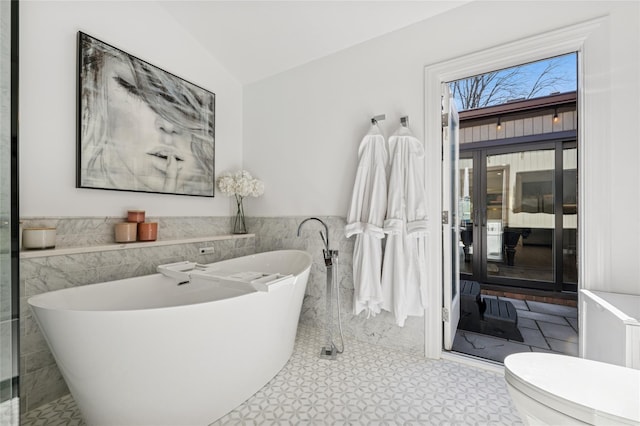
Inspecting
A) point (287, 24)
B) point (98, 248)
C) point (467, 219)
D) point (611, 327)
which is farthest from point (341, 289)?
point (467, 219)

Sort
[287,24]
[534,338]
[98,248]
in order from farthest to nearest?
[534,338], [287,24], [98,248]

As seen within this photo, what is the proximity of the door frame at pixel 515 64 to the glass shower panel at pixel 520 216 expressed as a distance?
8.04ft

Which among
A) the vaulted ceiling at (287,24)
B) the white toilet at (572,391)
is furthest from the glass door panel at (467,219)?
the white toilet at (572,391)

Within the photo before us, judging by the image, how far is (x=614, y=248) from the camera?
1434mm

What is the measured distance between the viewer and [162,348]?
110cm

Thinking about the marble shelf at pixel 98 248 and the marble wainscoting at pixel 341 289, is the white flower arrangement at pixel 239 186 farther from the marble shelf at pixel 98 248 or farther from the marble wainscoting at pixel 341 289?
the marble shelf at pixel 98 248

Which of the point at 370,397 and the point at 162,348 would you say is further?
the point at 370,397

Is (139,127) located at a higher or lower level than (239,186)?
higher

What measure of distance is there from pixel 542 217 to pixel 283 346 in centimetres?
377

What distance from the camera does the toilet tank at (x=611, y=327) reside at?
1.08 meters

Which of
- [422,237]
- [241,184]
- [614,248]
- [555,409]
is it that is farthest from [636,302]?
[241,184]

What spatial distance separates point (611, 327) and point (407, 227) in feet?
3.46

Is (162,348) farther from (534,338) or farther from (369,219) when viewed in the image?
(534,338)

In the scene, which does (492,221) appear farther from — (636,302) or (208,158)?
(208,158)
